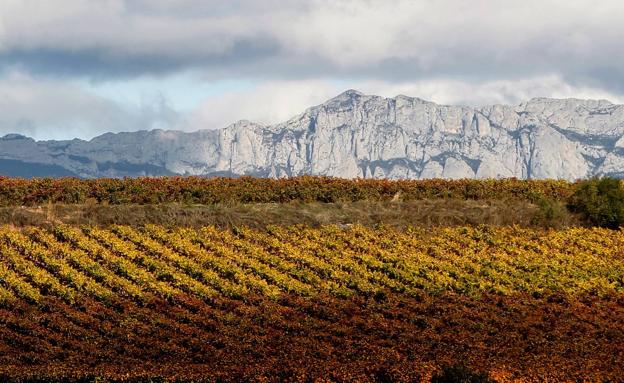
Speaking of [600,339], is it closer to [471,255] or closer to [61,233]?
[471,255]

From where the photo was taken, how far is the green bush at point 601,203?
3297 cm

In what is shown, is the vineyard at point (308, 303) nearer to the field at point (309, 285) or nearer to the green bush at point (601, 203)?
the field at point (309, 285)

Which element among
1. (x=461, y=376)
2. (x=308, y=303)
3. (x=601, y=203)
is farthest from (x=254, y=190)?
(x=461, y=376)

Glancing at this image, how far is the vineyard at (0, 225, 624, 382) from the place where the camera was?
16891 millimetres

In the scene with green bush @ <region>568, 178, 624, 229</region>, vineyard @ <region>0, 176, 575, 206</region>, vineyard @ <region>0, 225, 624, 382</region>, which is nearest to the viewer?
vineyard @ <region>0, 225, 624, 382</region>

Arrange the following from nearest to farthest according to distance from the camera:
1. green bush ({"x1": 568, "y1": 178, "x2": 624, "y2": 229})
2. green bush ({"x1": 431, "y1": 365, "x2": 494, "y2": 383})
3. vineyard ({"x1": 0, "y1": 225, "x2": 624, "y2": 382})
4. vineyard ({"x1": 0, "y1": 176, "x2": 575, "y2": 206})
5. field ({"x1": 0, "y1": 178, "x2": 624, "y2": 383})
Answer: green bush ({"x1": 431, "y1": 365, "x2": 494, "y2": 383}) → vineyard ({"x1": 0, "y1": 225, "x2": 624, "y2": 382}) → field ({"x1": 0, "y1": 178, "x2": 624, "y2": 383}) → green bush ({"x1": 568, "y1": 178, "x2": 624, "y2": 229}) → vineyard ({"x1": 0, "y1": 176, "x2": 575, "y2": 206})

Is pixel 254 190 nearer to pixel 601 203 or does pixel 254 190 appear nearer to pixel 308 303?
pixel 308 303

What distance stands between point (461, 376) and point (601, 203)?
22.1 m

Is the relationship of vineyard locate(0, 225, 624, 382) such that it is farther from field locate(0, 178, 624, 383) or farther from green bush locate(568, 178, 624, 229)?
green bush locate(568, 178, 624, 229)

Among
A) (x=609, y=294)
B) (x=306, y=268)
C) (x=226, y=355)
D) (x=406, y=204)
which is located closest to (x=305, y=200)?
(x=406, y=204)

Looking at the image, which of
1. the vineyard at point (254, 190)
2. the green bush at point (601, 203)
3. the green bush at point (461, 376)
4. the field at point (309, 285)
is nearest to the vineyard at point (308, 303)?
the field at point (309, 285)

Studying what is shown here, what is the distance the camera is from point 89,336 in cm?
2091

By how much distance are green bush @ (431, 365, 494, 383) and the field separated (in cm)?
62

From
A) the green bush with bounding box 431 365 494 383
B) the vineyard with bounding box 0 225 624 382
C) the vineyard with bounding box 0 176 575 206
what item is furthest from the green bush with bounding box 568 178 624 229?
the green bush with bounding box 431 365 494 383
